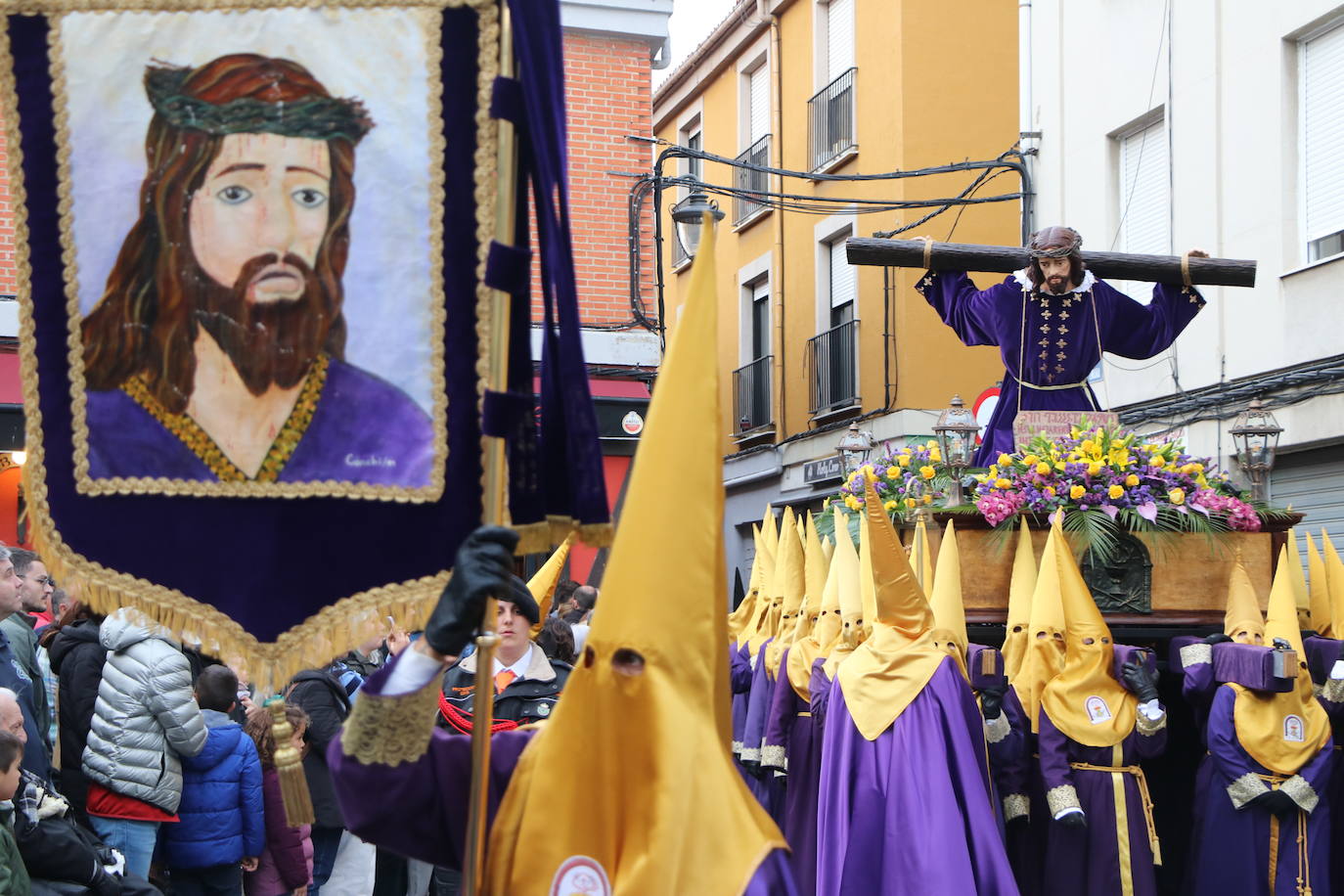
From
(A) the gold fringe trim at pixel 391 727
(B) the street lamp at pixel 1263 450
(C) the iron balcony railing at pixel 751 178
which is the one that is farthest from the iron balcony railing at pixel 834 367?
(A) the gold fringe trim at pixel 391 727

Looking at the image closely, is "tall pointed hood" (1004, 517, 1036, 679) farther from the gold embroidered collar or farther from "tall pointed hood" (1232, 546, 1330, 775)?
the gold embroidered collar

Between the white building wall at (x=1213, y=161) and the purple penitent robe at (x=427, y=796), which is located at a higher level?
the white building wall at (x=1213, y=161)

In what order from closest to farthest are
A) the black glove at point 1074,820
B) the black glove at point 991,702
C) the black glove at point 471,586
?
the black glove at point 471,586
the black glove at point 1074,820
the black glove at point 991,702

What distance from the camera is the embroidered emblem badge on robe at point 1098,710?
21.9ft

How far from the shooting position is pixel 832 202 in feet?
58.6

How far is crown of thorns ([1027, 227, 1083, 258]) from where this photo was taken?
7.06 metres

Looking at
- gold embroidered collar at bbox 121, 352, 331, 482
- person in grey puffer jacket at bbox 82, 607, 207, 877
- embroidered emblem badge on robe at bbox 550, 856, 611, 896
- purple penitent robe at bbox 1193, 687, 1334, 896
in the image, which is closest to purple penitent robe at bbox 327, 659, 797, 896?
embroidered emblem badge on robe at bbox 550, 856, 611, 896

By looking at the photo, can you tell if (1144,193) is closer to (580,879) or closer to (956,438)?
(956,438)

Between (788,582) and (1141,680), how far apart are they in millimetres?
2810

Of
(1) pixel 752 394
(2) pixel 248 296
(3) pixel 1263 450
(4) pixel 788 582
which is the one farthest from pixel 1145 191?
(2) pixel 248 296

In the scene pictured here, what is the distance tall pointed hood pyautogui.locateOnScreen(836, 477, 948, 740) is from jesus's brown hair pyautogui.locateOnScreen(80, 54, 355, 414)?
12.4 ft

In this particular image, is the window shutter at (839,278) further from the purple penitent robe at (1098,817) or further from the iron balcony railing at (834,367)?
the purple penitent robe at (1098,817)

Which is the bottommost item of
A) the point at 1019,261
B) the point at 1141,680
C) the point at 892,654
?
the point at 1141,680

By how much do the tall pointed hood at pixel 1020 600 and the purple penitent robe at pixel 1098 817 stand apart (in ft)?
0.91
